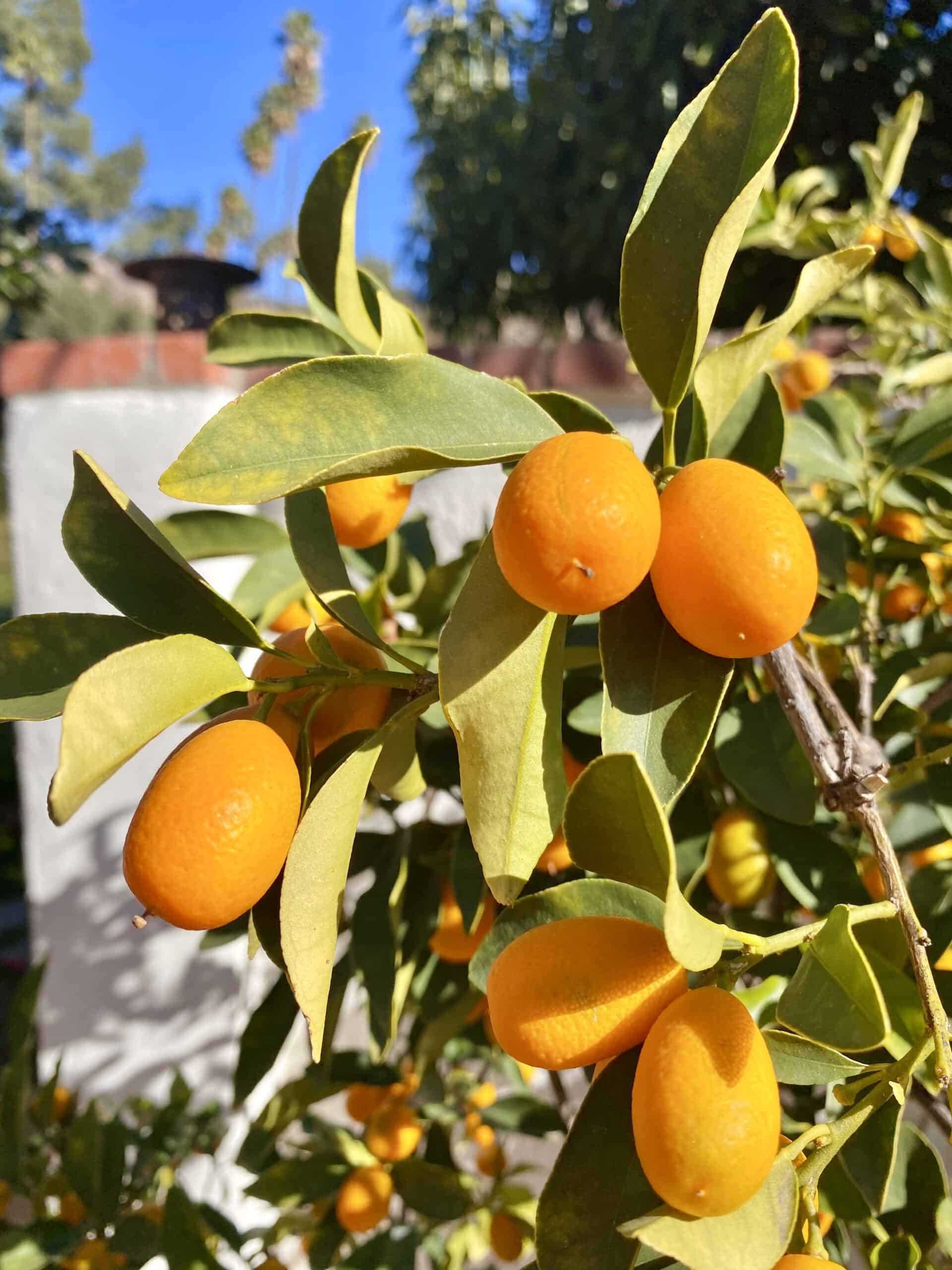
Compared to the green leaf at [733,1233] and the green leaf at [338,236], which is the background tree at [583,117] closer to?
the green leaf at [338,236]

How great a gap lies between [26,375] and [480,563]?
117 centimetres

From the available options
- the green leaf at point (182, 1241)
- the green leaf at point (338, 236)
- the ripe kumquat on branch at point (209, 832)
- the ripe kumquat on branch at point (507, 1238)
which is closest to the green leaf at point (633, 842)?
the ripe kumquat on branch at point (209, 832)

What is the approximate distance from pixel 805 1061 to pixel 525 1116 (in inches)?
24.9

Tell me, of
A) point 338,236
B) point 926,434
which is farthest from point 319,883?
point 926,434

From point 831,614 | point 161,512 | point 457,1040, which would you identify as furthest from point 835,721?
point 161,512

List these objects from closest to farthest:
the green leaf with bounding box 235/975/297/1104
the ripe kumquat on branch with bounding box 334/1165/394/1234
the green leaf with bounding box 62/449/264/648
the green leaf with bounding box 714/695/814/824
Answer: the green leaf with bounding box 62/449/264/648 → the green leaf with bounding box 714/695/814/824 → the green leaf with bounding box 235/975/297/1104 → the ripe kumquat on branch with bounding box 334/1165/394/1234

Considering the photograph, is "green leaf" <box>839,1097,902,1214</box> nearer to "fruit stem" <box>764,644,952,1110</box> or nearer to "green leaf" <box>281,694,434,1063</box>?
"fruit stem" <box>764,644,952,1110</box>

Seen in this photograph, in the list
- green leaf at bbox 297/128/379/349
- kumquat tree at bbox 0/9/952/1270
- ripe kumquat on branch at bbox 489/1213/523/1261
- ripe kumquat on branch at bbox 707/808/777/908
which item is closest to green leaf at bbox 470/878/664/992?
kumquat tree at bbox 0/9/952/1270

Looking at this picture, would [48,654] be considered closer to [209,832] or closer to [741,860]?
[209,832]

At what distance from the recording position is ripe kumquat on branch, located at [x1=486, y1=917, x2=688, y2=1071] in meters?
0.29

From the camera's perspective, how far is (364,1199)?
0.75 metres

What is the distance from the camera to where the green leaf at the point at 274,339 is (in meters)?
0.53

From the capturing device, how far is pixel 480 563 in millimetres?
345

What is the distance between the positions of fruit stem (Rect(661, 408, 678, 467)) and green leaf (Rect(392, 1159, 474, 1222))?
68 centimetres
